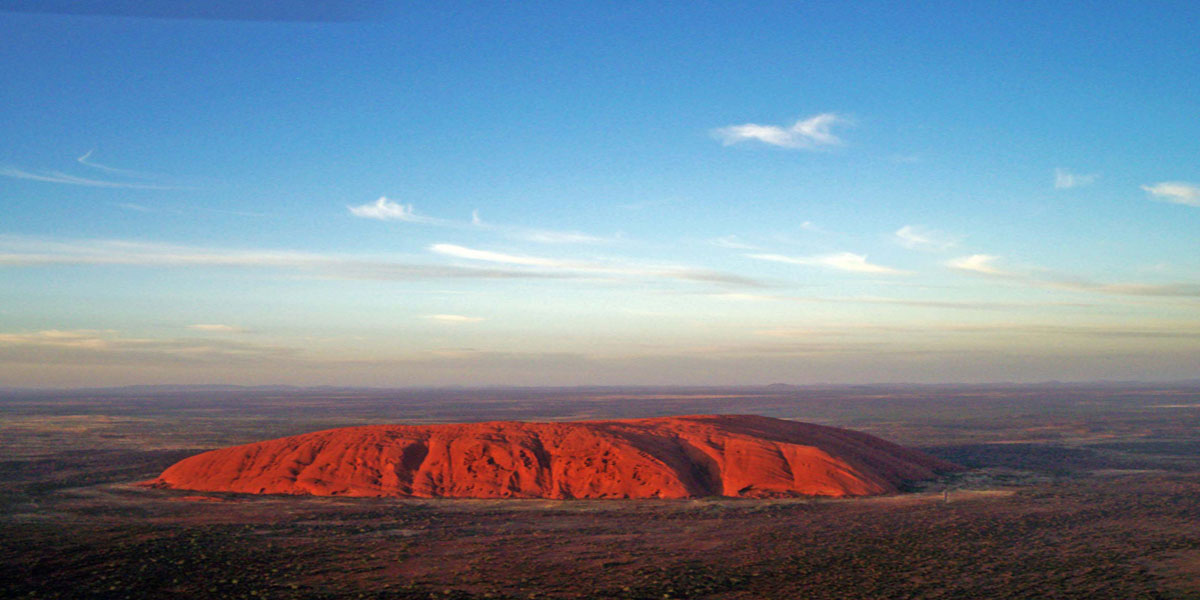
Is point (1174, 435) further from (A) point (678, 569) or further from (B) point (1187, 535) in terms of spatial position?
(A) point (678, 569)

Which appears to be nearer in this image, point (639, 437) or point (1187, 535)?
point (1187, 535)

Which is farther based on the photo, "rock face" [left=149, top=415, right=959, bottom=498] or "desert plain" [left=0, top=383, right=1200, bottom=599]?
"rock face" [left=149, top=415, right=959, bottom=498]

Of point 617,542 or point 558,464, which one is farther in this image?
point 558,464

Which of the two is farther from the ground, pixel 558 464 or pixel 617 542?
pixel 558 464

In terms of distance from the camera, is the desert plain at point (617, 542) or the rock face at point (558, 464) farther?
the rock face at point (558, 464)

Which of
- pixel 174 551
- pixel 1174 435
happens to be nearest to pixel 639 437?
pixel 174 551

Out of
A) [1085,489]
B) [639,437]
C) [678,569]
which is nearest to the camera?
[678,569]

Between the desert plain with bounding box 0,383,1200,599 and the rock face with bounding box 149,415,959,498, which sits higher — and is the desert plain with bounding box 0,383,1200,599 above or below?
below

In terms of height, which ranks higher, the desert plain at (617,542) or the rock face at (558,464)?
the rock face at (558,464)
